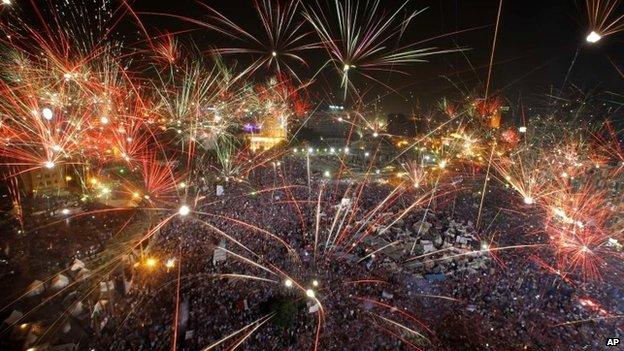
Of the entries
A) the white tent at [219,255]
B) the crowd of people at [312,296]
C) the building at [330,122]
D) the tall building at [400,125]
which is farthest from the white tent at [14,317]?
the tall building at [400,125]

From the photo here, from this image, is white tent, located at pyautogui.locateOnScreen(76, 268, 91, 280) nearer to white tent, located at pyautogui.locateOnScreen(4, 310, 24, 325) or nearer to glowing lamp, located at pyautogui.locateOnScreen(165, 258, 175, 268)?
white tent, located at pyautogui.locateOnScreen(4, 310, 24, 325)

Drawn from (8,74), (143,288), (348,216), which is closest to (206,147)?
(8,74)

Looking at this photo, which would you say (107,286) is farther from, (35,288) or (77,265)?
(35,288)

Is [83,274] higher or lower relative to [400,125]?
lower

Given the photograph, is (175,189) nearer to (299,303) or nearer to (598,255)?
(299,303)

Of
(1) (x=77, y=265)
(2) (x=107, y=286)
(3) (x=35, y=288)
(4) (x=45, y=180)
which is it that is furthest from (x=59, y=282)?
(4) (x=45, y=180)

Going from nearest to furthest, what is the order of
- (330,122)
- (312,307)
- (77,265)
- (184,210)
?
(312,307) → (77,265) → (184,210) → (330,122)
